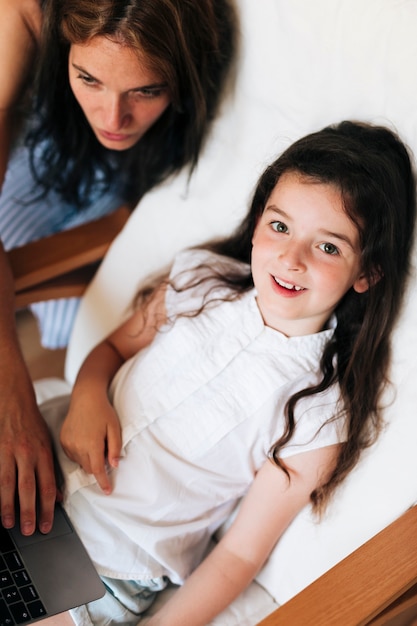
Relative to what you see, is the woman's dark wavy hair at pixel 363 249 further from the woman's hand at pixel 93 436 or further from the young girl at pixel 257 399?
the woman's hand at pixel 93 436

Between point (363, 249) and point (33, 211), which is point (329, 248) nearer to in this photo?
point (363, 249)

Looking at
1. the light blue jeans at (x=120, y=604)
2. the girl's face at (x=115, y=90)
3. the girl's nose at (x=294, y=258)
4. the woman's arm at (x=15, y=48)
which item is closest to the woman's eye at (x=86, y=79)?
the girl's face at (x=115, y=90)

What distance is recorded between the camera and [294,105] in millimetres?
1205

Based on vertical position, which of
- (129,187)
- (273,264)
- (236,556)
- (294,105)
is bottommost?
(236,556)

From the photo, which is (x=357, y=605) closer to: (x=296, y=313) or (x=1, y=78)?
(x=296, y=313)

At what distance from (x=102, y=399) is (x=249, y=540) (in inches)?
11.7

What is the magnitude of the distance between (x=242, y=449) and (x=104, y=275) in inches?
19.9

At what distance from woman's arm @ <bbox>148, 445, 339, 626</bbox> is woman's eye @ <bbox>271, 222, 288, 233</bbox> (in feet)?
0.98

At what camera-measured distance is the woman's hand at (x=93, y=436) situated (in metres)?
1.13

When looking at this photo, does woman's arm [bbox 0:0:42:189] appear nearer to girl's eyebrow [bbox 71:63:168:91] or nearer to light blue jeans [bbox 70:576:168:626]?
girl's eyebrow [bbox 71:63:168:91]

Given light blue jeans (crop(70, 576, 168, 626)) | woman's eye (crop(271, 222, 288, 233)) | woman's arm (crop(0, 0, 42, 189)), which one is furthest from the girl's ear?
woman's arm (crop(0, 0, 42, 189))

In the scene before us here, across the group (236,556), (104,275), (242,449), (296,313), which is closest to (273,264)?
(296,313)

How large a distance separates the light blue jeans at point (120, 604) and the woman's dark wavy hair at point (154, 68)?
68cm

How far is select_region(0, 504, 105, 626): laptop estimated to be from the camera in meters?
1.01
